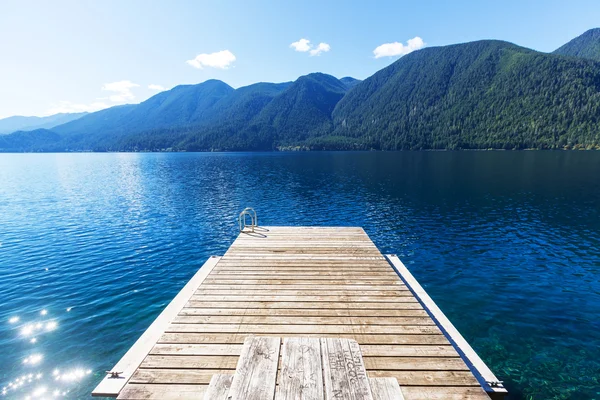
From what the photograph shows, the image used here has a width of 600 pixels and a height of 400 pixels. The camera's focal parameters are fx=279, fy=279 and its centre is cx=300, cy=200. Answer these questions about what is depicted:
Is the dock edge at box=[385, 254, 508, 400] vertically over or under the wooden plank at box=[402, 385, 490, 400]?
under

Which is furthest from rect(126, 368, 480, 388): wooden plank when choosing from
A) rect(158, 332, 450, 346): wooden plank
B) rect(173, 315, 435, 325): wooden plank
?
rect(173, 315, 435, 325): wooden plank

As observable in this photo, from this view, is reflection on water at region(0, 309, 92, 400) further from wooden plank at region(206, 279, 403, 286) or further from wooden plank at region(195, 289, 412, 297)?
wooden plank at region(206, 279, 403, 286)

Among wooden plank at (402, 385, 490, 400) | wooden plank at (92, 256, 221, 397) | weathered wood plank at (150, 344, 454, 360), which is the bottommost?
wooden plank at (92, 256, 221, 397)

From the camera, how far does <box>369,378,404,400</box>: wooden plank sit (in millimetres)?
3586

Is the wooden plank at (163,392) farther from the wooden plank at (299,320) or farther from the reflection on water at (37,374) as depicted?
the reflection on water at (37,374)

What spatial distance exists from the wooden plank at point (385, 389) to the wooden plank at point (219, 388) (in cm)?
193

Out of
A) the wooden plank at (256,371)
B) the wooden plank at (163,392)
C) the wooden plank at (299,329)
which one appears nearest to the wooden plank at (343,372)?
the wooden plank at (256,371)

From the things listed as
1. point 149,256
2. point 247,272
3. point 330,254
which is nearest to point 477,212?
point 330,254

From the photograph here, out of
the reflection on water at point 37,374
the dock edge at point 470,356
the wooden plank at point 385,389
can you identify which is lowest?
the reflection on water at point 37,374

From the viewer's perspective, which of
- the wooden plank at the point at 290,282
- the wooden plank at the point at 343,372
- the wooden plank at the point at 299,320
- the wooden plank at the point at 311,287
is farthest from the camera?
the wooden plank at the point at 290,282

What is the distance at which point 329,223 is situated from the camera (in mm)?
29422

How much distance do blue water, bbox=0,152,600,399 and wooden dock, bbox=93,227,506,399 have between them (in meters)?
3.92

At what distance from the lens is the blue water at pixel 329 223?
10.4 m

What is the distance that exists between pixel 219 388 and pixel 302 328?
3991mm
